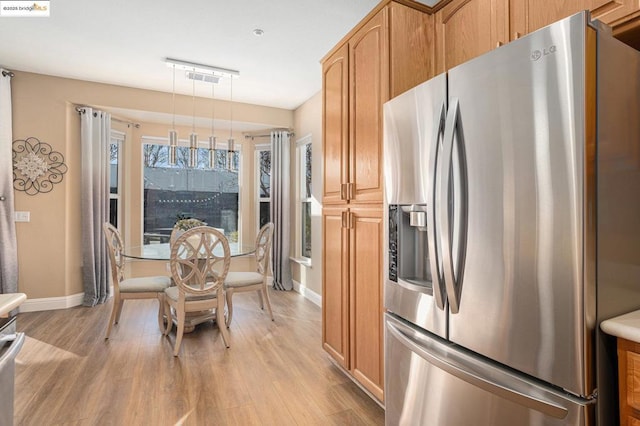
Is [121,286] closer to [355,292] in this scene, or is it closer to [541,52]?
[355,292]

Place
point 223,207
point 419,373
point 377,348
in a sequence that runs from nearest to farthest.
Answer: point 419,373 < point 377,348 < point 223,207

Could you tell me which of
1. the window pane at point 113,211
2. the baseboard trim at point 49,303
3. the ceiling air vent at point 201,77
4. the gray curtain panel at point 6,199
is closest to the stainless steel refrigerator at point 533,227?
the ceiling air vent at point 201,77

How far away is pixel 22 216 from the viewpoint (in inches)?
151

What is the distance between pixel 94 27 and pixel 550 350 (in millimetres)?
3762

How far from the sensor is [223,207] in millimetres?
5449

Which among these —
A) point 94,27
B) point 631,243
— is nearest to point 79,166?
point 94,27

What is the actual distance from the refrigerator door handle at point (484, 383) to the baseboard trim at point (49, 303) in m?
4.23

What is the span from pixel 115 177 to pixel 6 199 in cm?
125

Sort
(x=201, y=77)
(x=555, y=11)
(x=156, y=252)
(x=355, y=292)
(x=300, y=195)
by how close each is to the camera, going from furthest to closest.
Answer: (x=300, y=195) < (x=201, y=77) < (x=156, y=252) < (x=355, y=292) < (x=555, y=11)

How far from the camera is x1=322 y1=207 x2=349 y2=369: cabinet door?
2.30 meters

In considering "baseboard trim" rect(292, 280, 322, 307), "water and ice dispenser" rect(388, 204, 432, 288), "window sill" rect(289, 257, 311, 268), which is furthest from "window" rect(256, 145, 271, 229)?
"water and ice dispenser" rect(388, 204, 432, 288)

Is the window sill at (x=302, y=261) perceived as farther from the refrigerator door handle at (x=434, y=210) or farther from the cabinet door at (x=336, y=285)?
the refrigerator door handle at (x=434, y=210)

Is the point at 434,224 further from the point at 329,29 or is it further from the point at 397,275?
the point at 329,29

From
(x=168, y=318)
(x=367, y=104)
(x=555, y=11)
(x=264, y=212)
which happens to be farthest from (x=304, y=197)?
(x=555, y=11)
